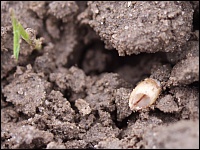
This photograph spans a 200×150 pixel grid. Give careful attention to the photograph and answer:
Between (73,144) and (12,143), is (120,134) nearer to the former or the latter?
(73,144)

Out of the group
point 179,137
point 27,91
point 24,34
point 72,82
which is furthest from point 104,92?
point 179,137

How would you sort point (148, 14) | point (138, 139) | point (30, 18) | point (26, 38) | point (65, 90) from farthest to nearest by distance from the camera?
point (30, 18)
point (65, 90)
point (26, 38)
point (148, 14)
point (138, 139)

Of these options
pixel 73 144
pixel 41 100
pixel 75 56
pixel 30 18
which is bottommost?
pixel 73 144

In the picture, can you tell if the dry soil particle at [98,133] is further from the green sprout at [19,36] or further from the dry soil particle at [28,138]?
the green sprout at [19,36]

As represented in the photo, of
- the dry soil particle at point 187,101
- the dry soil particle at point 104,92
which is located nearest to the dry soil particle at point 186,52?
the dry soil particle at point 187,101

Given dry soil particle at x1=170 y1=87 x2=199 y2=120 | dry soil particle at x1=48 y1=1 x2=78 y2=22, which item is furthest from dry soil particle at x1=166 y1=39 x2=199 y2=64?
dry soil particle at x1=48 y1=1 x2=78 y2=22

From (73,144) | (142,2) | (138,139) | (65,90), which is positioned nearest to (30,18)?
(65,90)

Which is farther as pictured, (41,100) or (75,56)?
(75,56)
